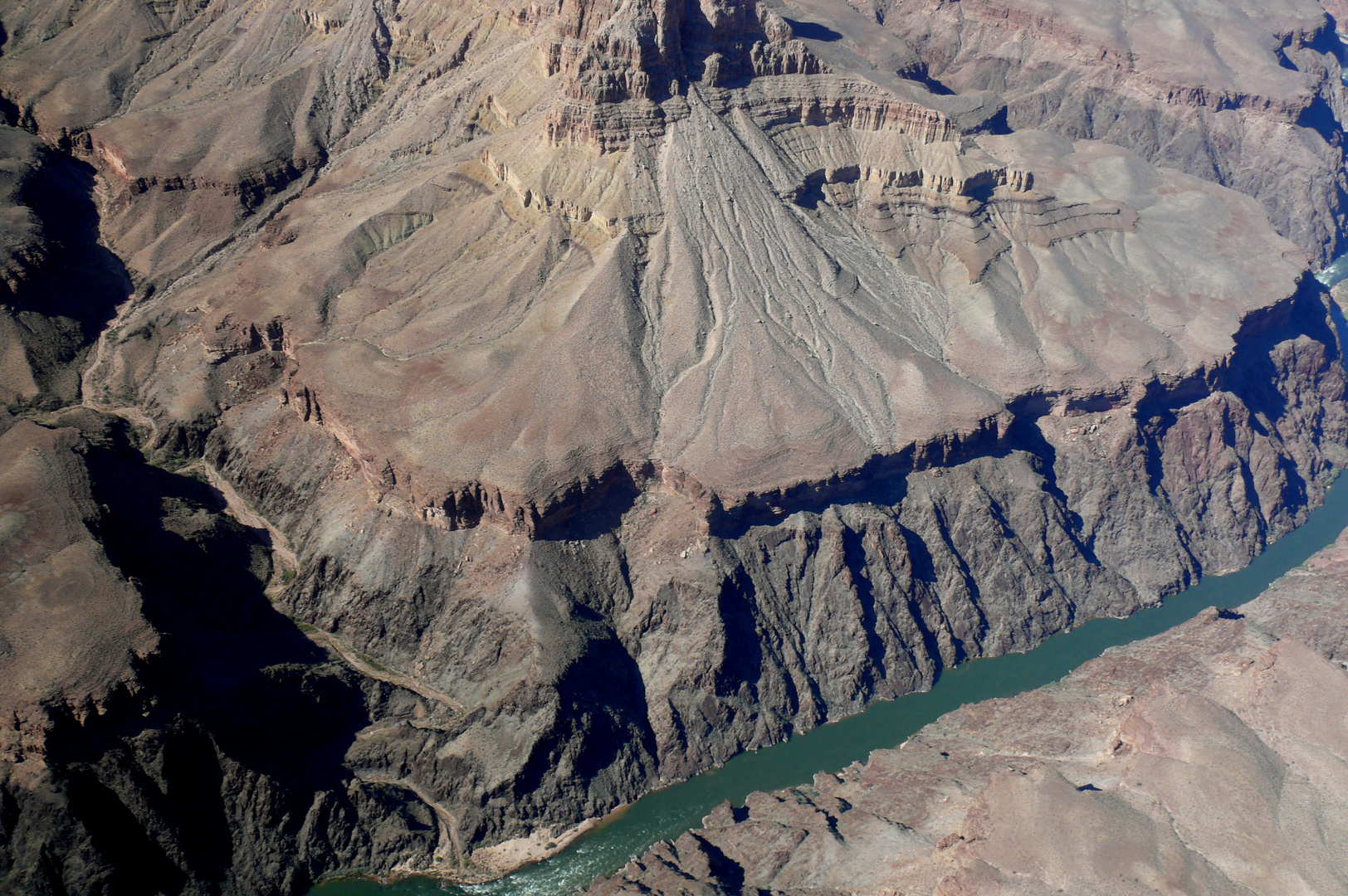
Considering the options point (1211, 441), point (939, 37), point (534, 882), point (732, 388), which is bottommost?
point (534, 882)

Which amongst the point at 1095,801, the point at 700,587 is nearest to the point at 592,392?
the point at 700,587

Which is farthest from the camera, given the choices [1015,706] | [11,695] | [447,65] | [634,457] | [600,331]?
[447,65]

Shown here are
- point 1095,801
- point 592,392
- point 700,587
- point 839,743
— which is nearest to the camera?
point 1095,801

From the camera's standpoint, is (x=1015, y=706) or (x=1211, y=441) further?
(x=1211, y=441)

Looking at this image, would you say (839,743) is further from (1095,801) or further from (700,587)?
(1095,801)

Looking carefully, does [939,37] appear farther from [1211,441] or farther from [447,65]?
[1211,441]

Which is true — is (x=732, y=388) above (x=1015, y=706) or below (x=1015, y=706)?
above

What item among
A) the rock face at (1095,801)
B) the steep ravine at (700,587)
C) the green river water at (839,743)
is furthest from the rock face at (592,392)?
the rock face at (1095,801)

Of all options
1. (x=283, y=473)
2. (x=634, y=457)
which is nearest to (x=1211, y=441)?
(x=634, y=457)
